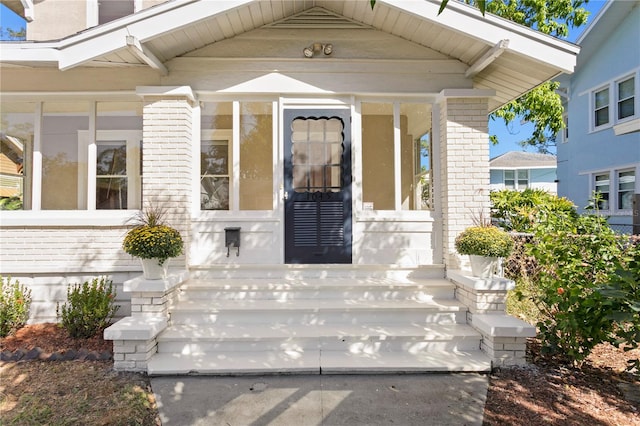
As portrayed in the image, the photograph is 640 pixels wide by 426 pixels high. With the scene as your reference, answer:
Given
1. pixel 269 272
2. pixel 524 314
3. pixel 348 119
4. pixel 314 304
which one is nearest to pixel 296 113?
pixel 348 119

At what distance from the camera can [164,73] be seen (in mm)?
4875

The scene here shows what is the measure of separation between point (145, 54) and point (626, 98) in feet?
44.4

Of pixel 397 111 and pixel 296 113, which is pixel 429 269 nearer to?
pixel 397 111

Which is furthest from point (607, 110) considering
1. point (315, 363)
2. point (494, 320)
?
point (315, 363)

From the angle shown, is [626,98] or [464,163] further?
[626,98]

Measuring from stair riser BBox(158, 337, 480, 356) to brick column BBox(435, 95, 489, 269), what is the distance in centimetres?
144

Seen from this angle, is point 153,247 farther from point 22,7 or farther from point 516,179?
point 516,179

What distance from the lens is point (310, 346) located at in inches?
148

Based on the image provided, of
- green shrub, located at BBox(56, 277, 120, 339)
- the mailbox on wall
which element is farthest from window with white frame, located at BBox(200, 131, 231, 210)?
green shrub, located at BBox(56, 277, 120, 339)

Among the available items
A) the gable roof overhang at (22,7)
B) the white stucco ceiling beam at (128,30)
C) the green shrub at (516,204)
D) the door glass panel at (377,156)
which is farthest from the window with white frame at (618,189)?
the gable roof overhang at (22,7)

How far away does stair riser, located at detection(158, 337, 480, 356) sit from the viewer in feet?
12.3

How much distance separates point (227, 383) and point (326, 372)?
93 centimetres

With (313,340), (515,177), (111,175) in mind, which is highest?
(515,177)

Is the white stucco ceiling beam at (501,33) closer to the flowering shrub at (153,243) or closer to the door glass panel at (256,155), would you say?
the door glass panel at (256,155)
